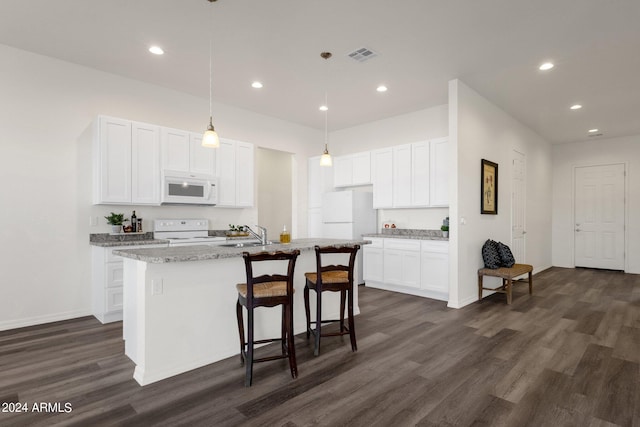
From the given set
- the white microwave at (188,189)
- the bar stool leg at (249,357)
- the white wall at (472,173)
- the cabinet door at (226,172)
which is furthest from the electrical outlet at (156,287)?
the white wall at (472,173)

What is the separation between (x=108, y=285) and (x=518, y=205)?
6.63 meters

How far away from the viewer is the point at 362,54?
149 inches

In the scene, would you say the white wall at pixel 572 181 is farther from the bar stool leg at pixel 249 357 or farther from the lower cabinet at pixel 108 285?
the lower cabinet at pixel 108 285

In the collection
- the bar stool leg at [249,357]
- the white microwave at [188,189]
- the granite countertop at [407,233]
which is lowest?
the bar stool leg at [249,357]

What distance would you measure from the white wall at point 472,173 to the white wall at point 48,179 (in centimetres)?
421

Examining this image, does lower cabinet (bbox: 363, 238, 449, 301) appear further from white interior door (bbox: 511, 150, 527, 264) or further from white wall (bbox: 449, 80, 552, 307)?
white interior door (bbox: 511, 150, 527, 264)

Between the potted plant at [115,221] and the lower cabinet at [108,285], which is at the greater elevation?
the potted plant at [115,221]

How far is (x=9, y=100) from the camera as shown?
11.9 ft

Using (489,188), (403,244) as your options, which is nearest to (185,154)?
(403,244)

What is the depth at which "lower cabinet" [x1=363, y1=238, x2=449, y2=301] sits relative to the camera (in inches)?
186

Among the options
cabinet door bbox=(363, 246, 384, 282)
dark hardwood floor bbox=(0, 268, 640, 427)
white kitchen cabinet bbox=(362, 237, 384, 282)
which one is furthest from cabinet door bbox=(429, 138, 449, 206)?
dark hardwood floor bbox=(0, 268, 640, 427)

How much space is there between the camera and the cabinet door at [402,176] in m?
5.43

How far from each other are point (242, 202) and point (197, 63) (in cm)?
208

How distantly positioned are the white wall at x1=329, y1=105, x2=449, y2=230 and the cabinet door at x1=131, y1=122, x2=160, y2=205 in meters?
3.72
